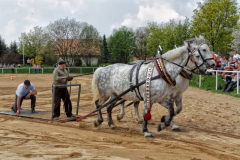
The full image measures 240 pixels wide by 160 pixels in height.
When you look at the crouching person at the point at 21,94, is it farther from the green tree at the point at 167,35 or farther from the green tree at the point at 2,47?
the green tree at the point at 2,47

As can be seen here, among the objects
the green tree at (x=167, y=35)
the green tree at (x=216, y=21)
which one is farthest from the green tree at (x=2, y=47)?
the green tree at (x=216, y=21)

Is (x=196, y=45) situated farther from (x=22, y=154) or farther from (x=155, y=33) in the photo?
(x=155, y=33)

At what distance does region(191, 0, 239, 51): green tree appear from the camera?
28203 millimetres

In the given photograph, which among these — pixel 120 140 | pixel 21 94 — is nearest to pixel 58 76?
pixel 21 94

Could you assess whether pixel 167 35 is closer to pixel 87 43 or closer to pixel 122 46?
pixel 87 43

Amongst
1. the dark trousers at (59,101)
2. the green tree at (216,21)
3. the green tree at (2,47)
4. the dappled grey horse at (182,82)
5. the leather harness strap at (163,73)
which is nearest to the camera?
the leather harness strap at (163,73)

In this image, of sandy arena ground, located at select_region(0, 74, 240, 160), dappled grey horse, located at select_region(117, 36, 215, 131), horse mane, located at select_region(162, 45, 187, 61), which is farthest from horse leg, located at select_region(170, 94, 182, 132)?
horse mane, located at select_region(162, 45, 187, 61)

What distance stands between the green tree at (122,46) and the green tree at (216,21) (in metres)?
30.9

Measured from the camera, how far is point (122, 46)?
59844 millimetres

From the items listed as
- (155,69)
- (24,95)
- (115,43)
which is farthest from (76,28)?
(155,69)

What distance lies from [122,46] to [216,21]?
3309cm

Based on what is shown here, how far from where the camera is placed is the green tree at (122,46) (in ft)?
195

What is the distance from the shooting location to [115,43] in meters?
61.0

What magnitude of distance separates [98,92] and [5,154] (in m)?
3.13
